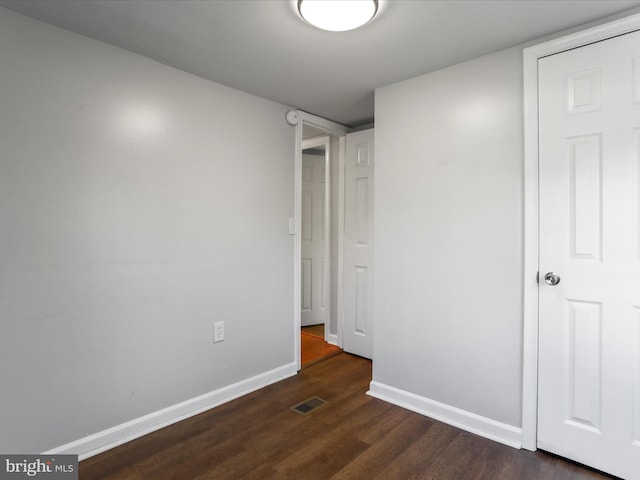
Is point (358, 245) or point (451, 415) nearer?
point (451, 415)

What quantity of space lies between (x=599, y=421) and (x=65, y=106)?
3.02 metres

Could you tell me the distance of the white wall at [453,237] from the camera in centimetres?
197

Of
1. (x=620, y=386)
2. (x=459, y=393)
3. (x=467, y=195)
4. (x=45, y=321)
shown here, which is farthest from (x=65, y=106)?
(x=620, y=386)

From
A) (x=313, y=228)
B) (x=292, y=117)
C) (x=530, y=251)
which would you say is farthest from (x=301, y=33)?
(x=313, y=228)

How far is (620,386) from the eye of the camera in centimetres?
166

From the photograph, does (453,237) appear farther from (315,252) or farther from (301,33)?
(315,252)

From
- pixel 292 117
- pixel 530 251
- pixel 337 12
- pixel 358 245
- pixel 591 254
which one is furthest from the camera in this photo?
pixel 358 245

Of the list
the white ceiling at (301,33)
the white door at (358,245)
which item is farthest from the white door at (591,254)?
the white door at (358,245)

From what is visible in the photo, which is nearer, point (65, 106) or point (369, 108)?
point (65, 106)

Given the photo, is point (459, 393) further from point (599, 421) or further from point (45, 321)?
point (45, 321)

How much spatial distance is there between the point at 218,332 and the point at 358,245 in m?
1.50

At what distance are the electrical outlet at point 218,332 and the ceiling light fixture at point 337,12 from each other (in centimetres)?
188

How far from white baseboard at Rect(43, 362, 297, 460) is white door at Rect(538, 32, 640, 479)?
5.90ft

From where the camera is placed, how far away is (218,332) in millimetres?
2436
